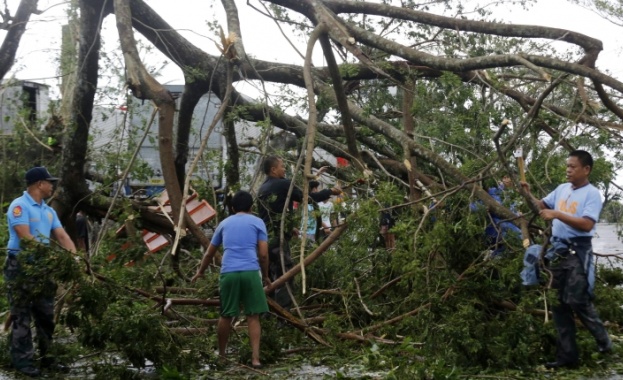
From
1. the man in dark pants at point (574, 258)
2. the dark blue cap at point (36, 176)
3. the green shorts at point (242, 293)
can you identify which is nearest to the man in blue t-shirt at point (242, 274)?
the green shorts at point (242, 293)

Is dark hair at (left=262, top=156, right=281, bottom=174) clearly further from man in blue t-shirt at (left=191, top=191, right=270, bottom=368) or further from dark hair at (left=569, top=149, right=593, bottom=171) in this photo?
dark hair at (left=569, top=149, right=593, bottom=171)

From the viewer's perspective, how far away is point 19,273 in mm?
6512

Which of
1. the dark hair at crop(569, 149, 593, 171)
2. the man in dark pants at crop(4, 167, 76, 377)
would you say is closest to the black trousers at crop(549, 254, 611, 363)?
the dark hair at crop(569, 149, 593, 171)

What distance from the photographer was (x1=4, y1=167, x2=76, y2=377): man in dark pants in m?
6.59

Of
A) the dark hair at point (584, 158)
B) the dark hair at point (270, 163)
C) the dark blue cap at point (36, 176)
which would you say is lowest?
the dark blue cap at point (36, 176)

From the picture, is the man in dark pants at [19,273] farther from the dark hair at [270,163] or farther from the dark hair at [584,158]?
the dark hair at [584,158]

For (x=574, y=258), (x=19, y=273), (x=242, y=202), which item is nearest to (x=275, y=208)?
(x=242, y=202)

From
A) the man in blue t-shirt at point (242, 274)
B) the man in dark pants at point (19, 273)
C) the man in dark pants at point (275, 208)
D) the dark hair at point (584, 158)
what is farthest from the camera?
the man in dark pants at point (275, 208)

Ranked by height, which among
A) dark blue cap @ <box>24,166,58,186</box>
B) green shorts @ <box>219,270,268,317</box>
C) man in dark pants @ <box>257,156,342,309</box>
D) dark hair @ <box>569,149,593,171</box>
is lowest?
green shorts @ <box>219,270,268,317</box>

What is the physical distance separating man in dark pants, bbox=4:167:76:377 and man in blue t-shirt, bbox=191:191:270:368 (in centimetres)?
A: 128

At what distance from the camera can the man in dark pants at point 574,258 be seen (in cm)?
627

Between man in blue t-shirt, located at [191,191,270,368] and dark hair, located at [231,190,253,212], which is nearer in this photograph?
man in blue t-shirt, located at [191,191,270,368]

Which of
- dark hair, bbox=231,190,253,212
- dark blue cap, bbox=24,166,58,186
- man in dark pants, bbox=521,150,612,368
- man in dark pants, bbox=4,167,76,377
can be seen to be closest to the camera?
man in dark pants, bbox=521,150,612,368

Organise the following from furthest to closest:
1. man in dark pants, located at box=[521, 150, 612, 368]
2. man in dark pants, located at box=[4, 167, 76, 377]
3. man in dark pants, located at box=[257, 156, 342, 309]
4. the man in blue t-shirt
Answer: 1. man in dark pants, located at box=[257, 156, 342, 309]
2. the man in blue t-shirt
3. man in dark pants, located at box=[4, 167, 76, 377]
4. man in dark pants, located at box=[521, 150, 612, 368]
